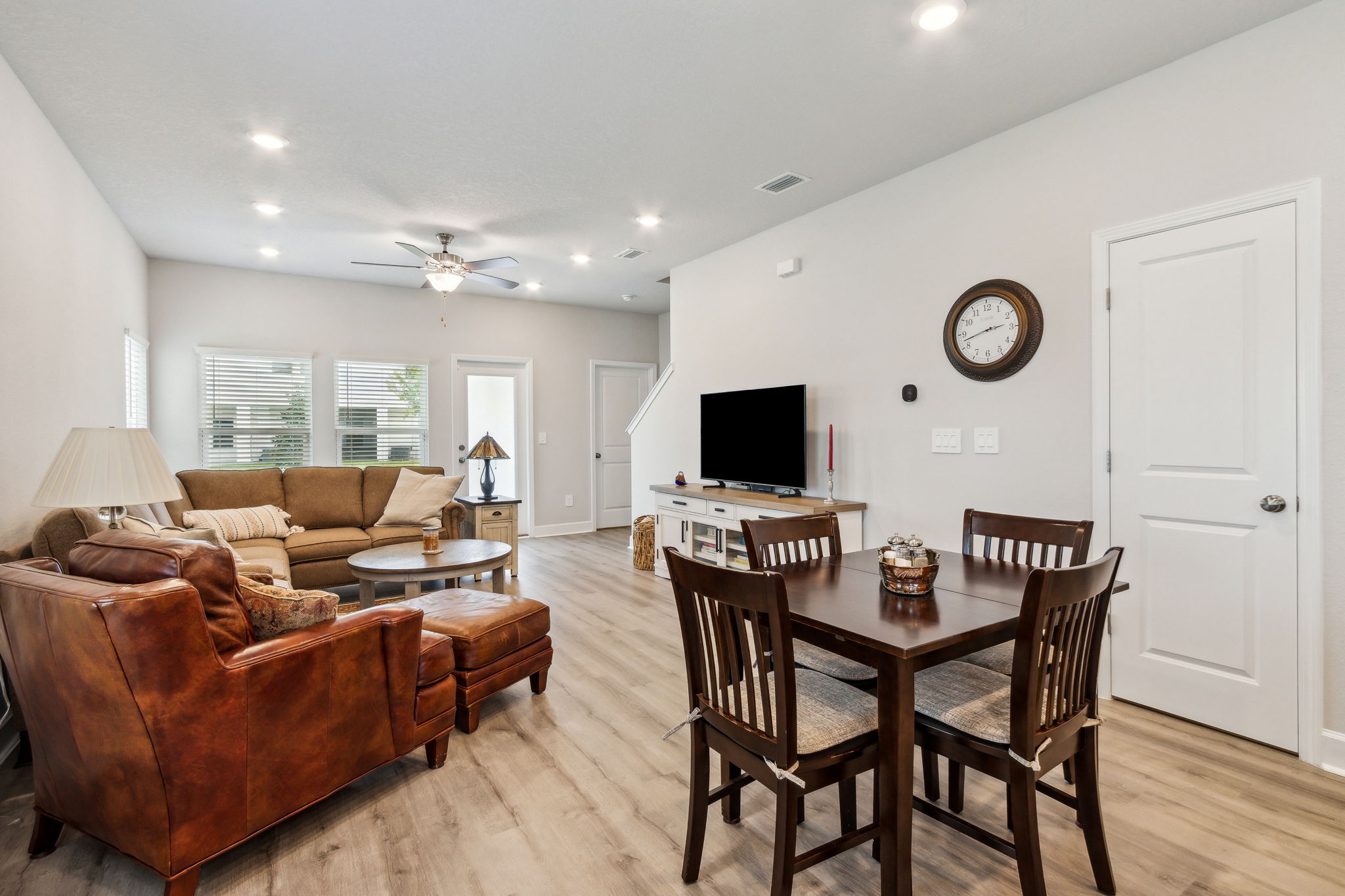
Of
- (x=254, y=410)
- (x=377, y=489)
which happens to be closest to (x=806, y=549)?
(x=377, y=489)

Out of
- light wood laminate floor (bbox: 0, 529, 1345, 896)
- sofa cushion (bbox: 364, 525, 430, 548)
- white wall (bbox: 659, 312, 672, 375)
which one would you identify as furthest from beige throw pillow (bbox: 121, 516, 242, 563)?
white wall (bbox: 659, 312, 672, 375)

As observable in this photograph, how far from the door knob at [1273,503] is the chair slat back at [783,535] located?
160 cm

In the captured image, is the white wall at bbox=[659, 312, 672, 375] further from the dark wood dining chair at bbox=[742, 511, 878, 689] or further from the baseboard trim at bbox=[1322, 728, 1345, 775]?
the baseboard trim at bbox=[1322, 728, 1345, 775]

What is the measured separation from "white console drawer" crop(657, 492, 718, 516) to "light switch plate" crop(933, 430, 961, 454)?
1.73 m

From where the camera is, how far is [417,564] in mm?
3660

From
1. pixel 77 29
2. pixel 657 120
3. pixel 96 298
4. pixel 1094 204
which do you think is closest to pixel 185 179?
pixel 96 298

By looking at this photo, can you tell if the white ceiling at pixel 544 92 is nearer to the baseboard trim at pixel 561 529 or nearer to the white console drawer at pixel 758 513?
the white console drawer at pixel 758 513

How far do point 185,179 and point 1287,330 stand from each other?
5518mm

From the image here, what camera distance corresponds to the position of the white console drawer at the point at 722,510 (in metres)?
4.34

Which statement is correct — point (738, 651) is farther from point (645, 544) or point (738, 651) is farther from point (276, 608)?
point (645, 544)

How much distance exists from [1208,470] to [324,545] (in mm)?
5021

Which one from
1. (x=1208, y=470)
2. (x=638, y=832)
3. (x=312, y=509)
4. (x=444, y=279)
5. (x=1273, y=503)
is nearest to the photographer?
(x=638, y=832)

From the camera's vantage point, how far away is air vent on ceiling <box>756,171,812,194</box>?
3734mm

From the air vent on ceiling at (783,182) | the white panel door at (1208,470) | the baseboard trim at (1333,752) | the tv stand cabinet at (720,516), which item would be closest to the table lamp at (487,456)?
the tv stand cabinet at (720,516)
